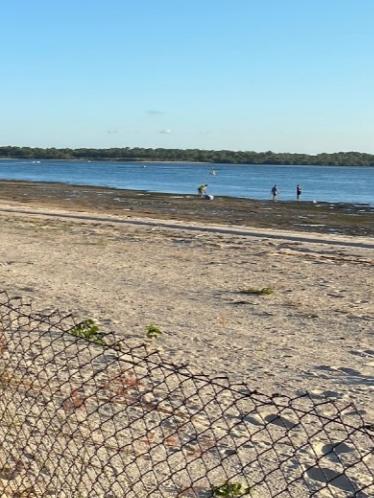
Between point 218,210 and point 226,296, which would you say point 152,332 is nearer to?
point 226,296

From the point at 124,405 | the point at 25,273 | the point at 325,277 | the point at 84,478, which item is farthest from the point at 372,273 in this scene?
the point at 84,478

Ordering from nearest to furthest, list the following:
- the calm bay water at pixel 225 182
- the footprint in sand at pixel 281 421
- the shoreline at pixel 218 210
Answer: the footprint in sand at pixel 281 421
the shoreline at pixel 218 210
the calm bay water at pixel 225 182

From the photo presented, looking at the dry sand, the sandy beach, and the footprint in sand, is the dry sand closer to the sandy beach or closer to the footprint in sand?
the sandy beach

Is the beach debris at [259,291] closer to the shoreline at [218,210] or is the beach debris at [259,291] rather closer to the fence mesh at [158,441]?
the fence mesh at [158,441]

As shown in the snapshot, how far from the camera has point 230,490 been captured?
5.12m

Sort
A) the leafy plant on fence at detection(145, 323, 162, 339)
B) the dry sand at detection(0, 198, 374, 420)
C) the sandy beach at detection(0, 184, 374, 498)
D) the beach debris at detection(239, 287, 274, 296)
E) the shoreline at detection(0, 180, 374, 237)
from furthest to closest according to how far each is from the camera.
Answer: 1. the shoreline at detection(0, 180, 374, 237)
2. the beach debris at detection(239, 287, 274, 296)
3. the leafy plant on fence at detection(145, 323, 162, 339)
4. the dry sand at detection(0, 198, 374, 420)
5. the sandy beach at detection(0, 184, 374, 498)

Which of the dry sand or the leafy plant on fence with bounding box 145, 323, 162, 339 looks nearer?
the dry sand

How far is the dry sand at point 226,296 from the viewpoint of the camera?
27.4 ft

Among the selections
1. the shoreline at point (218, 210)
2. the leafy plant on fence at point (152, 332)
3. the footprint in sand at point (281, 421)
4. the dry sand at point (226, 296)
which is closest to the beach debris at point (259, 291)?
A: the dry sand at point (226, 296)

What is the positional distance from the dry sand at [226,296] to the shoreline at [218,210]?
8.87 m

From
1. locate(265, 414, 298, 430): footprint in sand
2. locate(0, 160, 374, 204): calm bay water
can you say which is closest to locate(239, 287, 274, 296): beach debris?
locate(265, 414, 298, 430): footprint in sand

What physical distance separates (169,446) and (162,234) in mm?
15773

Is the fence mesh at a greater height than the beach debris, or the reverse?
the fence mesh

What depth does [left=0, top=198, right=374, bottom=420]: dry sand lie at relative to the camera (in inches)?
329
